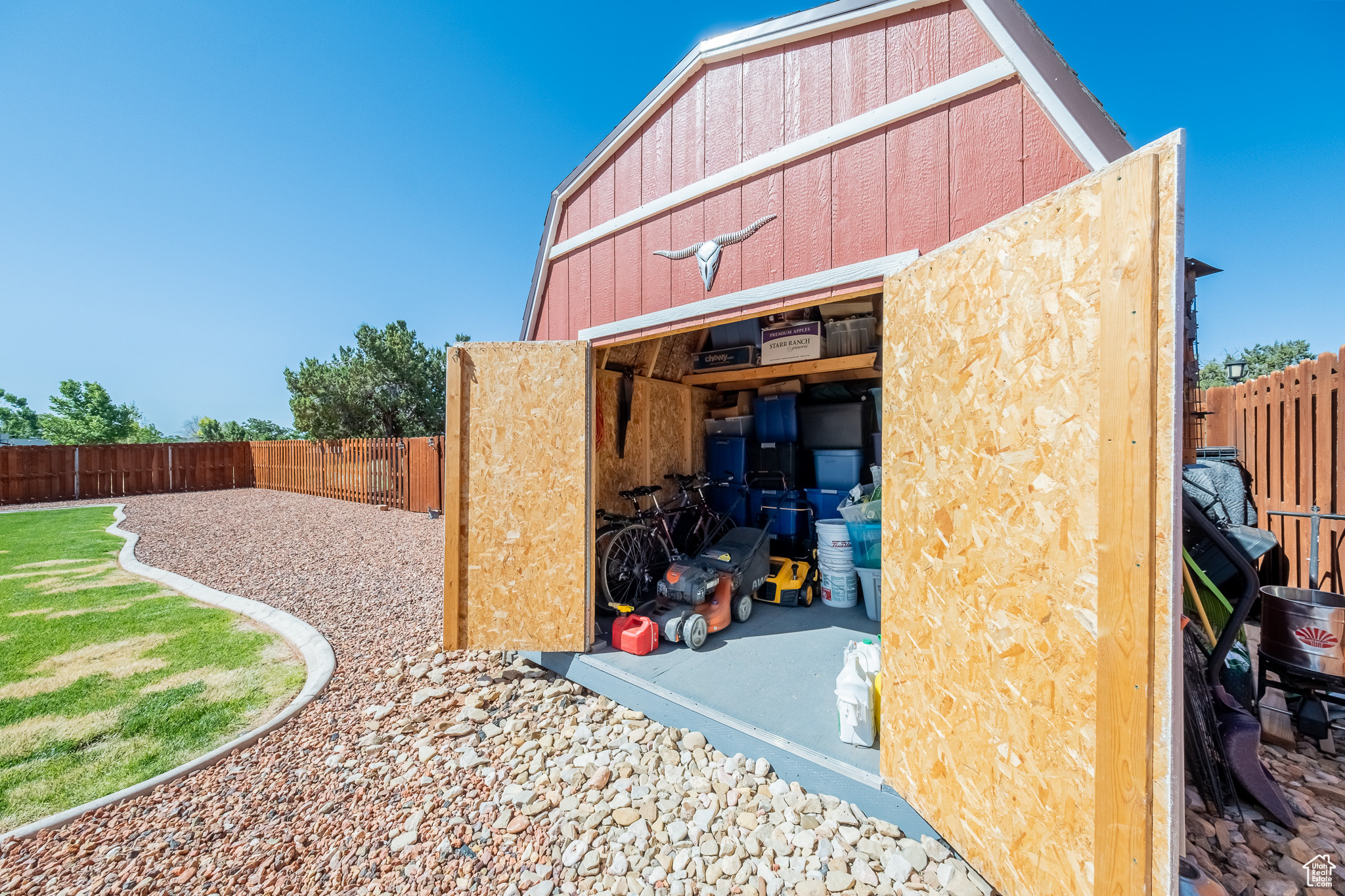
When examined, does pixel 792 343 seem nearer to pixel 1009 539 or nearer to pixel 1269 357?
pixel 1009 539

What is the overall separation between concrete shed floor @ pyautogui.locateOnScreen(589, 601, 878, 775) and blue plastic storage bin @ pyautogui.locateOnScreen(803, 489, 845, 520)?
1.25m

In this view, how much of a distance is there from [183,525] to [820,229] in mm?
12642

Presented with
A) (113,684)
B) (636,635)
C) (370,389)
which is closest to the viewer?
(113,684)

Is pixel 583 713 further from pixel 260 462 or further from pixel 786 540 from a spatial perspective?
pixel 260 462

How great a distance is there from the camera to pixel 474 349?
3438 millimetres

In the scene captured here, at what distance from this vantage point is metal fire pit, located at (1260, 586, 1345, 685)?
2256 mm

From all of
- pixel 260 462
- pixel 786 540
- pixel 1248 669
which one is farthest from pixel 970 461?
pixel 260 462

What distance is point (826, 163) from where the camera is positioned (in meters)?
2.39

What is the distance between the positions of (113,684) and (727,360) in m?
5.39

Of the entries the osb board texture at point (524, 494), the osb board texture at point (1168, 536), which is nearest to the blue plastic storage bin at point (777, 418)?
the osb board texture at point (524, 494)

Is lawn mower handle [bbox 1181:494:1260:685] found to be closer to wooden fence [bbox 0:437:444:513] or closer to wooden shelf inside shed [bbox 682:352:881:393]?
wooden shelf inside shed [bbox 682:352:881:393]

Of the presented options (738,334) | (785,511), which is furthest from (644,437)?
(785,511)

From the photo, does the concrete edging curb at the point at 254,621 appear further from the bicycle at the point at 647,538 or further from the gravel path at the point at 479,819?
the bicycle at the point at 647,538

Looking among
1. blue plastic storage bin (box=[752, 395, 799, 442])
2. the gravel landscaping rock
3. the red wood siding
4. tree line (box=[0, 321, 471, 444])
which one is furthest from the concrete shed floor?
tree line (box=[0, 321, 471, 444])
